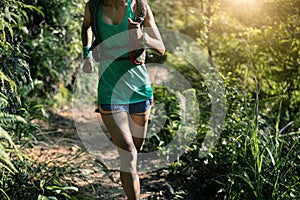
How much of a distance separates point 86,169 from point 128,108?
1094 millimetres

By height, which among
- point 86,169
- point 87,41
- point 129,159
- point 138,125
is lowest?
point 86,169

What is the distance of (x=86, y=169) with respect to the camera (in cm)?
457

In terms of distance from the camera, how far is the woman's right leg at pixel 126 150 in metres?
3.55

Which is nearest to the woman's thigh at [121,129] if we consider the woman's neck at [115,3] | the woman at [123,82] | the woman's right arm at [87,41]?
the woman at [123,82]

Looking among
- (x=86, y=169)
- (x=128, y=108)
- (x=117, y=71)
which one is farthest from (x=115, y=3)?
(x=86, y=169)

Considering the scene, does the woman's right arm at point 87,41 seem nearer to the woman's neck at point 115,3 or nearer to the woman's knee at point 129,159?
the woman's neck at point 115,3

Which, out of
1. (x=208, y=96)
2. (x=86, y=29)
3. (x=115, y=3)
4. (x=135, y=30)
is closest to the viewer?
(x=135, y=30)

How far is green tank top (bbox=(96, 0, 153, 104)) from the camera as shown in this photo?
366cm

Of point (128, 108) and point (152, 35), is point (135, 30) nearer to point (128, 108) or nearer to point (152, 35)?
point (152, 35)

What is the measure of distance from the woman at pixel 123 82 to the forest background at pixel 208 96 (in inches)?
21.0

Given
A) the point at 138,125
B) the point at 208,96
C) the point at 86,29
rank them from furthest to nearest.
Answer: the point at 208,96 → the point at 138,125 → the point at 86,29

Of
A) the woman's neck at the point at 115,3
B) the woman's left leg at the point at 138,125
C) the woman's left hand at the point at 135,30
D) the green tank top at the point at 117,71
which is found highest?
the woman's neck at the point at 115,3

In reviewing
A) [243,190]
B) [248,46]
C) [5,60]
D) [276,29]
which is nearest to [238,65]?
[248,46]

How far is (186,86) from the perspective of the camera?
630 centimetres
